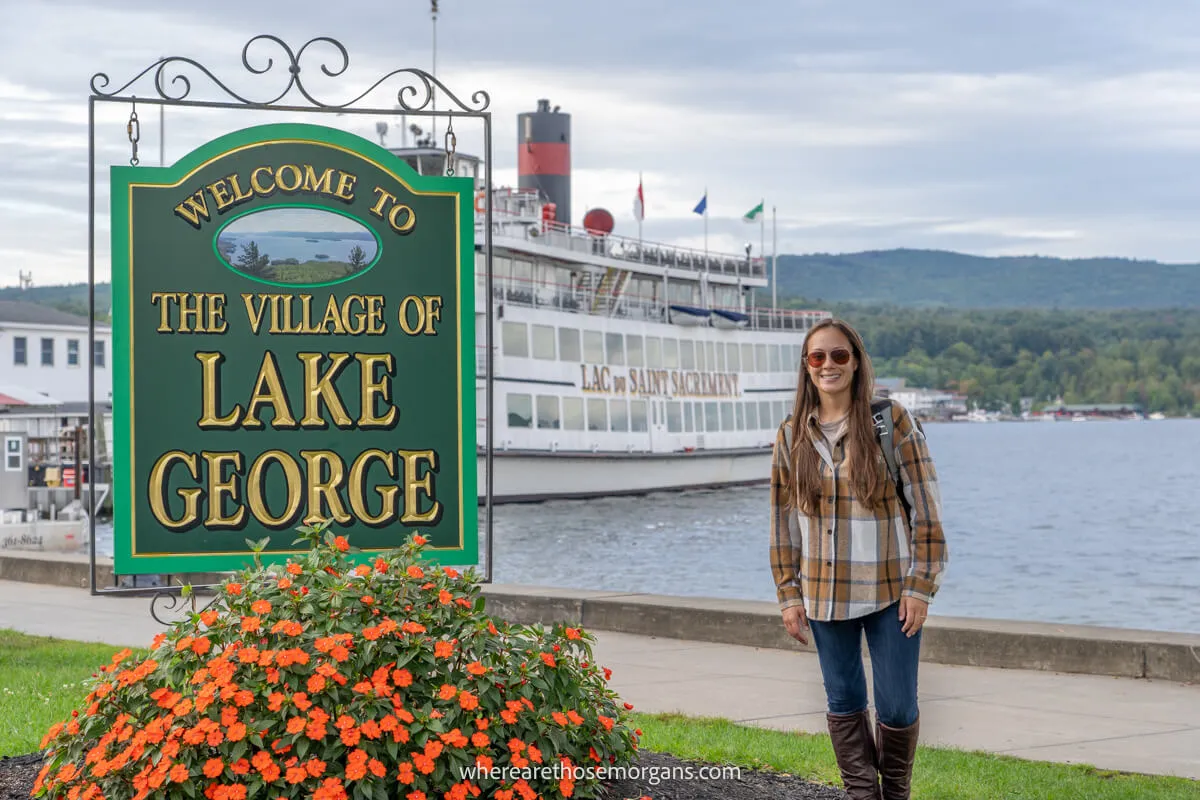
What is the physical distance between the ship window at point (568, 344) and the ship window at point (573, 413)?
3.89ft

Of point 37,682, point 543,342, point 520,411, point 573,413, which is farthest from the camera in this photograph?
point 573,413

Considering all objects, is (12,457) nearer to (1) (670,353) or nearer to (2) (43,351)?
(2) (43,351)

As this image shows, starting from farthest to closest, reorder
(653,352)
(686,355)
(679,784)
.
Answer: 1. (686,355)
2. (653,352)
3. (679,784)

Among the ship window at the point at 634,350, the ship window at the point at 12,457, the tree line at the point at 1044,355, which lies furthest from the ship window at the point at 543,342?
the tree line at the point at 1044,355

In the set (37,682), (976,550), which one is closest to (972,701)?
(37,682)

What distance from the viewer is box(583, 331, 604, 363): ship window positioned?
4184 centimetres

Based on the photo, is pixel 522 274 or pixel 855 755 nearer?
pixel 855 755

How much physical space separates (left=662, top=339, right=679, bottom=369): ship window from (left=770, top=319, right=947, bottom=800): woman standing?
40.8 m

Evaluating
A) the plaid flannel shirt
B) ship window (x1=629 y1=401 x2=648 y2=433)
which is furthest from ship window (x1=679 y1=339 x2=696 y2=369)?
the plaid flannel shirt

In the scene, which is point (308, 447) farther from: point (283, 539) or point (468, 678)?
point (468, 678)

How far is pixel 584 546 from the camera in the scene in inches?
1310

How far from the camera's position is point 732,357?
48938 mm

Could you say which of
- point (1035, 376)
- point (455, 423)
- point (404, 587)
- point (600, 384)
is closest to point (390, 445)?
point (455, 423)

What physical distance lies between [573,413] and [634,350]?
3492 millimetres
